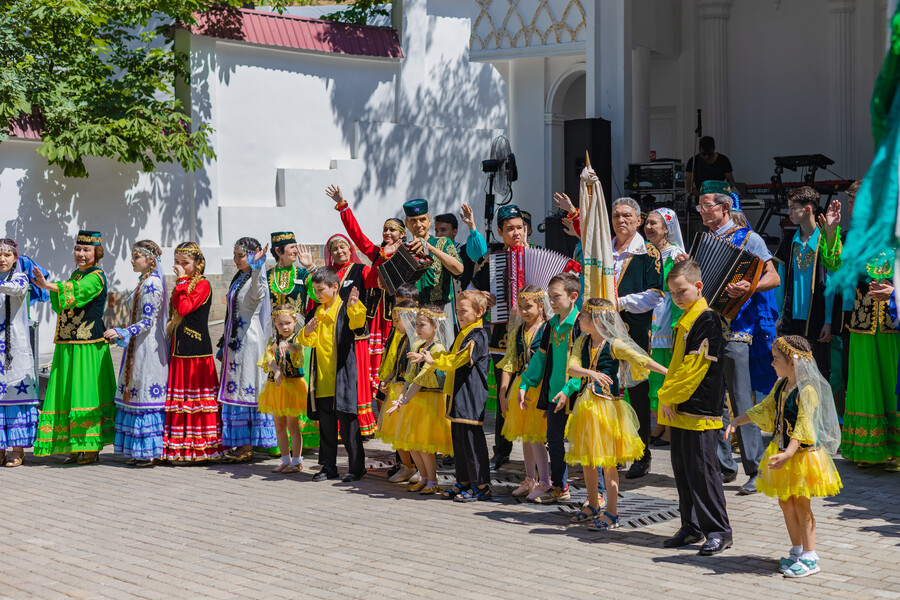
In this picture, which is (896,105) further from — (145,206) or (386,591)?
(145,206)

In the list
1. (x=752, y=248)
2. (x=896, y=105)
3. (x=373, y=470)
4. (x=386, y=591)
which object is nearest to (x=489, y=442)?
(x=373, y=470)

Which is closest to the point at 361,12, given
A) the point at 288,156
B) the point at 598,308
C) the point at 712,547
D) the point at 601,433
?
the point at 288,156

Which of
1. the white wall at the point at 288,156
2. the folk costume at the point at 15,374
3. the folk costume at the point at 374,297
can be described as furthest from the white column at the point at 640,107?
the folk costume at the point at 15,374

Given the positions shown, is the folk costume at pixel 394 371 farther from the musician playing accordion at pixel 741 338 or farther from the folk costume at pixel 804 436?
the folk costume at pixel 804 436

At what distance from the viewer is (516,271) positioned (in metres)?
7.58

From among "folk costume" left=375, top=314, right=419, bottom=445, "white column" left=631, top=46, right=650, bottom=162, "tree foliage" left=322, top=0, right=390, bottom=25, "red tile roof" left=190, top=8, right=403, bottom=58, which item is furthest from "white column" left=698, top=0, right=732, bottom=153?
"folk costume" left=375, top=314, right=419, bottom=445

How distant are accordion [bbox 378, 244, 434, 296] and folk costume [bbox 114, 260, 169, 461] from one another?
1901 millimetres

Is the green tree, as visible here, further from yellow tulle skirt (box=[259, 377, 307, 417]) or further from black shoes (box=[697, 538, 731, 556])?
black shoes (box=[697, 538, 731, 556])

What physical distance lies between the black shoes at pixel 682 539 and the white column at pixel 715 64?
1306 cm

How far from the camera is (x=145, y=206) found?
15.5 meters

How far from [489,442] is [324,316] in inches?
81.4

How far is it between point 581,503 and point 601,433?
0.91 metres

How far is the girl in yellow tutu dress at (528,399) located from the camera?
6859mm

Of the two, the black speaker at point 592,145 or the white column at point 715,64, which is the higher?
the white column at point 715,64
